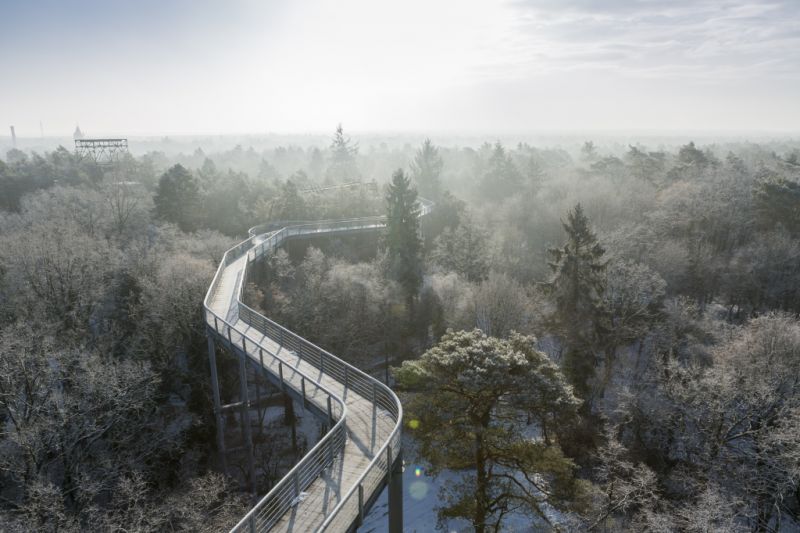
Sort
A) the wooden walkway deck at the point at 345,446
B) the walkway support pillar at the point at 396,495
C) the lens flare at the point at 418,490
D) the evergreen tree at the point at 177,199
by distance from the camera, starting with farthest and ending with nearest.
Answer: the evergreen tree at the point at 177,199, the lens flare at the point at 418,490, the walkway support pillar at the point at 396,495, the wooden walkway deck at the point at 345,446

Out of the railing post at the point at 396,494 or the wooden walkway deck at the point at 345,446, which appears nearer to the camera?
the wooden walkway deck at the point at 345,446

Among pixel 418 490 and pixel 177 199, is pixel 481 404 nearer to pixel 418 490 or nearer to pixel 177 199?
pixel 418 490

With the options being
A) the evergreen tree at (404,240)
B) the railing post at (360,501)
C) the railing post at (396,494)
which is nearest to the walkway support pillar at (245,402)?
the railing post at (396,494)

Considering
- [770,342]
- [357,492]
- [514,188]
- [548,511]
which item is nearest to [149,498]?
[357,492]

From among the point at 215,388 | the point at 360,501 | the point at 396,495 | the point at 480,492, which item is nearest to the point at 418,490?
the point at 480,492

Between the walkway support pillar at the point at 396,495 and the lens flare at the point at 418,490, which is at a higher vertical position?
the walkway support pillar at the point at 396,495

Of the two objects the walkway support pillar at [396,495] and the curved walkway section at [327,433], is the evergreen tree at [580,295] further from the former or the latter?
the walkway support pillar at [396,495]

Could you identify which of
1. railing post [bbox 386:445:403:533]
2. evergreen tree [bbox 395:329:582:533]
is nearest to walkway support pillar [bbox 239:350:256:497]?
evergreen tree [bbox 395:329:582:533]
